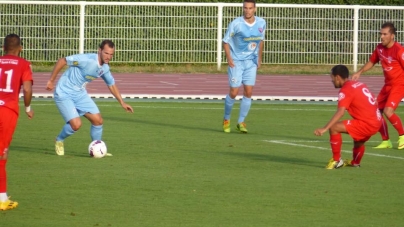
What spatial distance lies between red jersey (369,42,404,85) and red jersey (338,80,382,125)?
110 inches

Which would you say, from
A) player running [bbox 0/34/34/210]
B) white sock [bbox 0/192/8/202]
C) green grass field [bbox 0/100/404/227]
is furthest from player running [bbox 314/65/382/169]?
white sock [bbox 0/192/8/202]

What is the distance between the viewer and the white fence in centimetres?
3025

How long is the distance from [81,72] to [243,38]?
13.5 ft

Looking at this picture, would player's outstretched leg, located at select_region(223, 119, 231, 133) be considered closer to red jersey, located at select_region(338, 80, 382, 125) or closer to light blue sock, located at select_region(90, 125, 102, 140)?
light blue sock, located at select_region(90, 125, 102, 140)

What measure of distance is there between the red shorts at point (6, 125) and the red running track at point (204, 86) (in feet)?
43.3

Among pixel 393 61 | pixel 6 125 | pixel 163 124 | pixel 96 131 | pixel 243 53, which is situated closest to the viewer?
pixel 6 125

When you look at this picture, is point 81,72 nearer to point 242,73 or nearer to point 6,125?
point 6,125

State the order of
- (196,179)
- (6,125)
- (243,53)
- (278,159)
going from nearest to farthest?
(6,125)
(196,179)
(278,159)
(243,53)

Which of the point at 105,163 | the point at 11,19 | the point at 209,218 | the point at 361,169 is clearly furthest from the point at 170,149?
the point at 11,19

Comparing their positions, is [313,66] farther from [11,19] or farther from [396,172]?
[396,172]

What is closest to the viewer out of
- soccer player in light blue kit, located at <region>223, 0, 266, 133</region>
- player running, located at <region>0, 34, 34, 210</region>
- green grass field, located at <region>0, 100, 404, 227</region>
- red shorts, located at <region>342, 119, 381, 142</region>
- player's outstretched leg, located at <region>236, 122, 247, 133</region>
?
green grass field, located at <region>0, 100, 404, 227</region>

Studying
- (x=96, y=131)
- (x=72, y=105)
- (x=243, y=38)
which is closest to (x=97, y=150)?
(x=96, y=131)

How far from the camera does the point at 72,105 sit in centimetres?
1417

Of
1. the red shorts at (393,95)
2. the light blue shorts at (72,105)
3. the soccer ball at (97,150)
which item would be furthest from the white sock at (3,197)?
the red shorts at (393,95)
